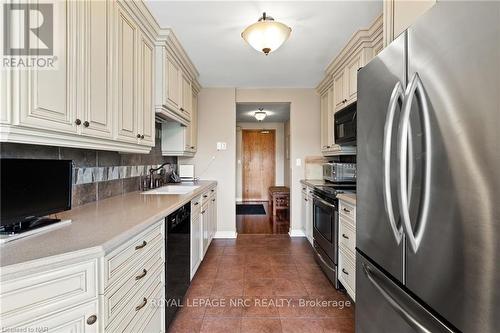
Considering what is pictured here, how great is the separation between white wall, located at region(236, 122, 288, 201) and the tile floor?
14.2ft

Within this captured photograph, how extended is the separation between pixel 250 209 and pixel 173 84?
4370 mm

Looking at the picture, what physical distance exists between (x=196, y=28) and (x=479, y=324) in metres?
2.56

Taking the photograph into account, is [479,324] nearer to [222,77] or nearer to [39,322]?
[39,322]

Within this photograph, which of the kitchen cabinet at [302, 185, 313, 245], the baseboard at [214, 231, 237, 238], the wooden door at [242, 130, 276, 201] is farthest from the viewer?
the wooden door at [242, 130, 276, 201]

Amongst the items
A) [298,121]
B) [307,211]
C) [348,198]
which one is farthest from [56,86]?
[298,121]

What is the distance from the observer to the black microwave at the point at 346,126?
2439mm

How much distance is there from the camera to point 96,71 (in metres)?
1.40

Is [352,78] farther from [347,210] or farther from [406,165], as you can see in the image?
[406,165]

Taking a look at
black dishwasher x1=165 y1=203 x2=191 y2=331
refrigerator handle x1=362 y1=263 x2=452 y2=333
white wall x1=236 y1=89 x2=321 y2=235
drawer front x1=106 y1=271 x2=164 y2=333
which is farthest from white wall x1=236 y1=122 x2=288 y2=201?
refrigerator handle x1=362 y1=263 x2=452 y2=333

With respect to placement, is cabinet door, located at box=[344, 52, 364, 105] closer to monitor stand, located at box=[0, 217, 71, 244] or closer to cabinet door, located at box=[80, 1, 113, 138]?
cabinet door, located at box=[80, 1, 113, 138]

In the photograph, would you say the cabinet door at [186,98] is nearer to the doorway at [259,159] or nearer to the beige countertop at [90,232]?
the beige countertop at [90,232]

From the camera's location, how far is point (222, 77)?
356 cm

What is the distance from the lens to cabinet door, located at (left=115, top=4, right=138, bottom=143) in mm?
1646

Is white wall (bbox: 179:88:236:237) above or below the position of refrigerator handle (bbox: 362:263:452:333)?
above
